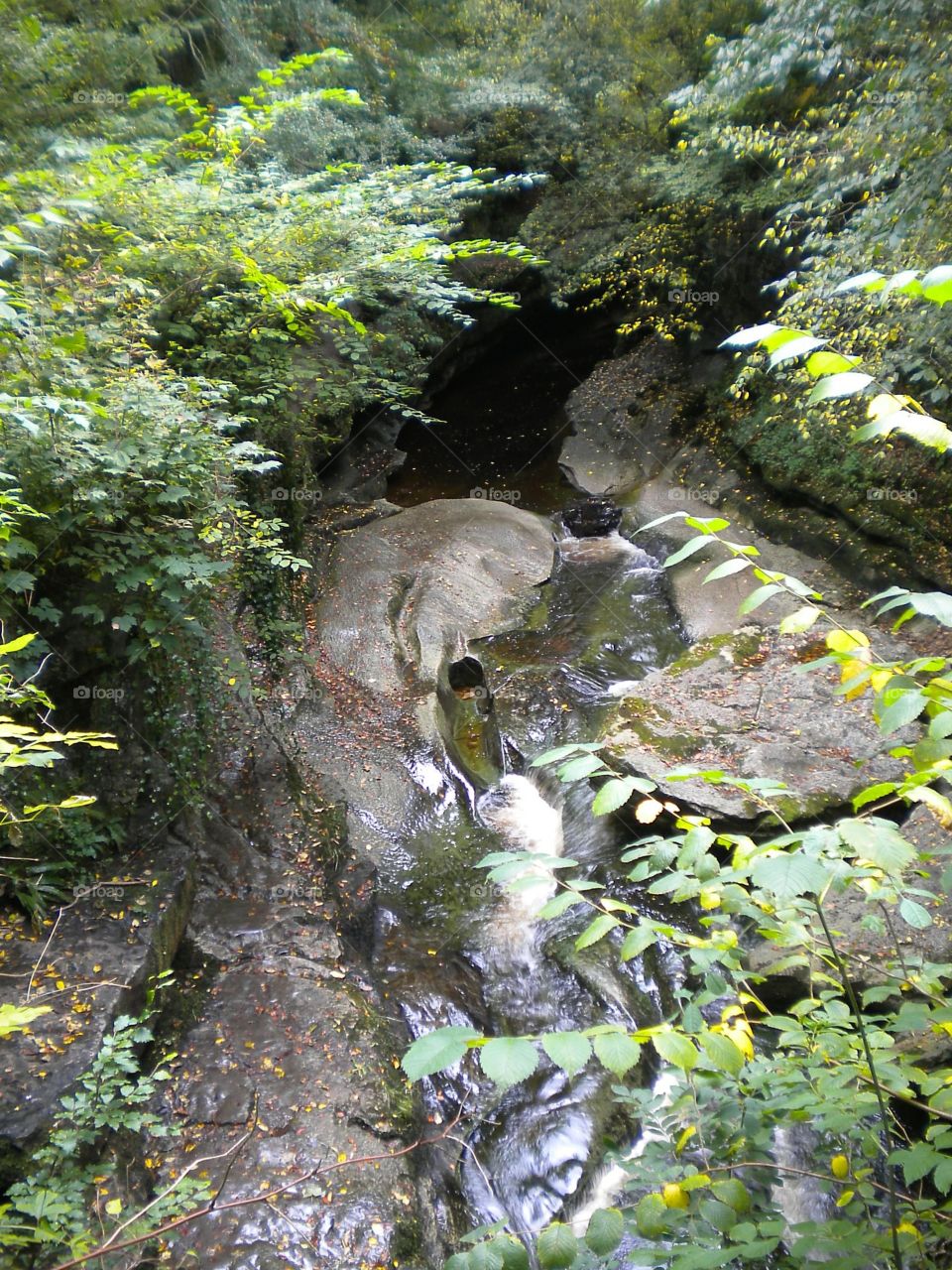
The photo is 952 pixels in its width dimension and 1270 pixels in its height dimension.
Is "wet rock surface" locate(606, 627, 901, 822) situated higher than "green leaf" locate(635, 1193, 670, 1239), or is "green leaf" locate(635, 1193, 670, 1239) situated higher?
"green leaf" locate(635, 1193, 670, 1239)

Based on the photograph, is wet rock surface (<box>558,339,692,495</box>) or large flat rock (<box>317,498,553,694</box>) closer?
large flat rock (<box>317,498,553,694</box>)

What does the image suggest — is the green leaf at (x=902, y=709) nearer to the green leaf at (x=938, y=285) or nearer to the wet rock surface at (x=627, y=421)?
the green leaf at (x=938, y=285)

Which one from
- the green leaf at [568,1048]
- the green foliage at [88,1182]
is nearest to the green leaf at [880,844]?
the green leaf at [568,1048]

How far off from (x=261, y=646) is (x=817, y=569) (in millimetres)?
7179

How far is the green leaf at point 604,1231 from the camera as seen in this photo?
124 cm

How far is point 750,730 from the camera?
22.5ft

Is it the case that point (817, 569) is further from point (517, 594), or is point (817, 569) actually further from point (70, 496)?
point (70, 496)

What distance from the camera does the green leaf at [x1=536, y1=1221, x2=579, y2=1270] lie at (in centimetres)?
117

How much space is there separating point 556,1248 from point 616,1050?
17.0 inches

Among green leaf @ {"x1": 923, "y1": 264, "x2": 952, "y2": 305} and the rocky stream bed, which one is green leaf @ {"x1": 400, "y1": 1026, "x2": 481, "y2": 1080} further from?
green leaf @ {"x1": 923, "y1": 264, "x2": 952, "y2": 305}

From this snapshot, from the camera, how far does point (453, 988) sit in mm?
5223

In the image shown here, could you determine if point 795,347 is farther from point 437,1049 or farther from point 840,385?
point 437,1049

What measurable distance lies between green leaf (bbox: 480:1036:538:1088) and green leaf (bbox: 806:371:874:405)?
0.99 metres

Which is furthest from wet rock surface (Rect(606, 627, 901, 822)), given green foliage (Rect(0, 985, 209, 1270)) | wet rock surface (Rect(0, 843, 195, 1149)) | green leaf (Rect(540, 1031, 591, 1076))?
green leaf (Rect(540, 1031, 591, 1076))
